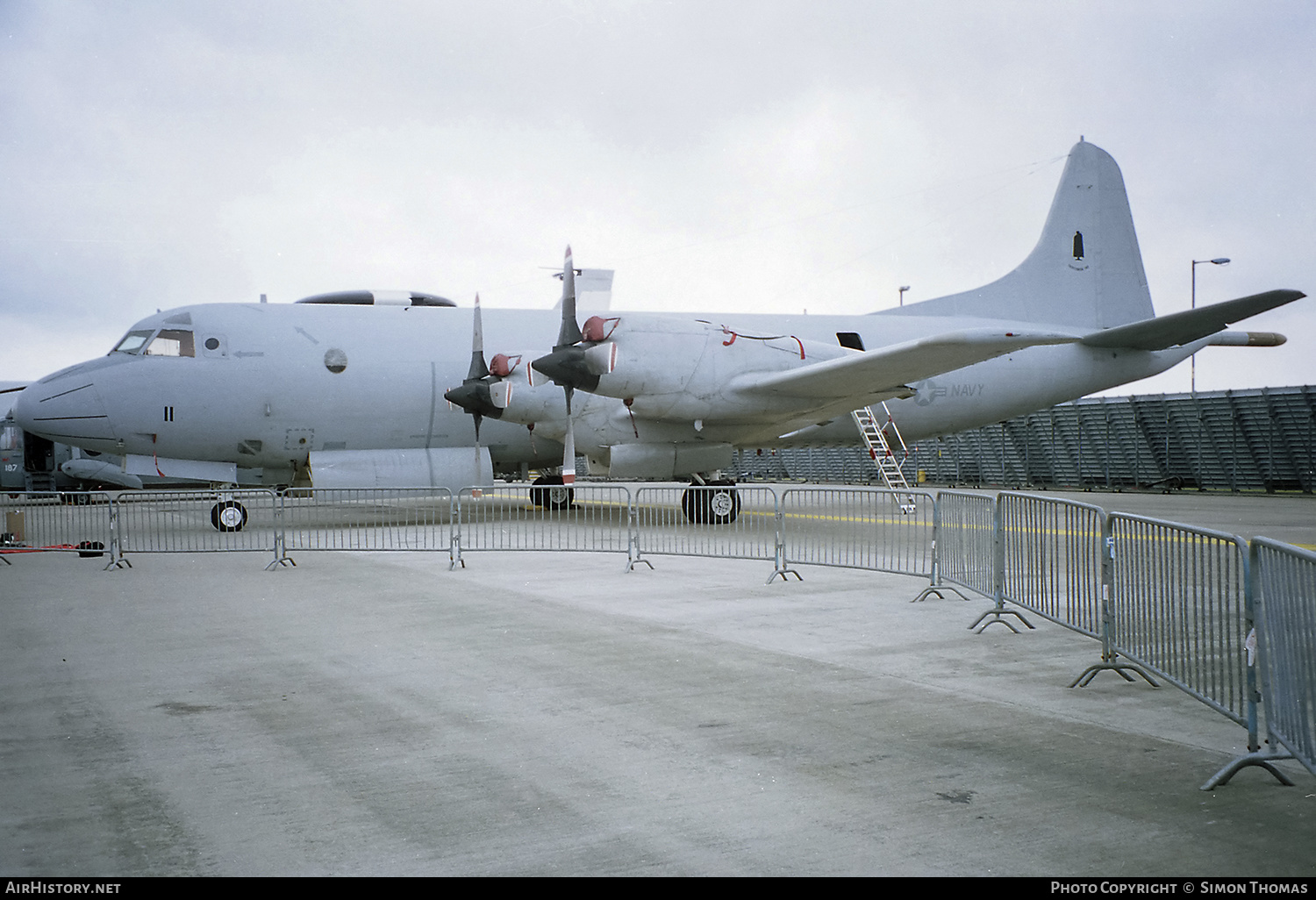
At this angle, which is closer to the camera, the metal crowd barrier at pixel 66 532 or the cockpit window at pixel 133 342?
the metal crowd barrier at pixel 66 532

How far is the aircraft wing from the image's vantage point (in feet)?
45.8

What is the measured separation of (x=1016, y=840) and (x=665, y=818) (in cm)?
133

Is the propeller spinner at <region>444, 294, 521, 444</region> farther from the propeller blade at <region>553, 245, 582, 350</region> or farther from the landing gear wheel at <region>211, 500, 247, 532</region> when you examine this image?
the landing gear wheel at <region>211, 500, 247, 532</region>

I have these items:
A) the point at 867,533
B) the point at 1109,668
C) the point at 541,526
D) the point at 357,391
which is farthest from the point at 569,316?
the point at 1109,668

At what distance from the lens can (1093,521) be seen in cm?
645

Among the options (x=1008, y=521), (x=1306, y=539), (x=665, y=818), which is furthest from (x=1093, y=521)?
(x=1306, y=539)

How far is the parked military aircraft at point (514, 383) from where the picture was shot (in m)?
15.9

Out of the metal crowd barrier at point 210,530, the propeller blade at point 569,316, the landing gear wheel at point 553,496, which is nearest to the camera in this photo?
the metal crowd barrier at point 210,530

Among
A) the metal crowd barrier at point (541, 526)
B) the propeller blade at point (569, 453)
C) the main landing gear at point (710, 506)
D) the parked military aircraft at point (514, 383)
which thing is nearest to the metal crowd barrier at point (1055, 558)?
the metal crowd barrier at point (541, 526)

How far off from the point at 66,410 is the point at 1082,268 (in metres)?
20.8

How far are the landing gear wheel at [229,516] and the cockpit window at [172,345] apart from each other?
282 cm

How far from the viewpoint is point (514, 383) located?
16.7m

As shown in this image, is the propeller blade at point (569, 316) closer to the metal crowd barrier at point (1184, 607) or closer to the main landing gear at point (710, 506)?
the main landing gear at point (710, 506)

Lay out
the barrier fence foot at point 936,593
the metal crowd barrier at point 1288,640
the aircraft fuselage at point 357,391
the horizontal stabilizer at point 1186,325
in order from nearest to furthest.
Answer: the metal crowd barrier at point 1288,640
the barrier fence foot at point 936,593
the horizontal stabilizer at point 1186,325
the aircraft fuselage at point 357,391
